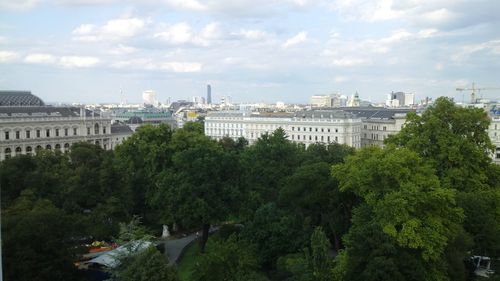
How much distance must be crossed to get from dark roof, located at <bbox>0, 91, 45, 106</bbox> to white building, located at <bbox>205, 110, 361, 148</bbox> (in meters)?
44.1

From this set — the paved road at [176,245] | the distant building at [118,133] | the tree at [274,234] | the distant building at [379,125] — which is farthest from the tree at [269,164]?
the distant building at [379,125]

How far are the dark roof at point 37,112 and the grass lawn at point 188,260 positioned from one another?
2069 inches

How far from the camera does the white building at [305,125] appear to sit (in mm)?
98125

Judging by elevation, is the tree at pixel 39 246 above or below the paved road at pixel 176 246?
above

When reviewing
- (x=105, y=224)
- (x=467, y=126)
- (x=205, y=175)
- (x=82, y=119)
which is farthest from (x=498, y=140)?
(x=82, y=119)

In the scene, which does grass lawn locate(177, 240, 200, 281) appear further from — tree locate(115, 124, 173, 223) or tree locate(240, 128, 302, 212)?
tree locate(240, 128, 302, 212)

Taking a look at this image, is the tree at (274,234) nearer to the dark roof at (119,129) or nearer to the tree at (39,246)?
the tree at (39,246)

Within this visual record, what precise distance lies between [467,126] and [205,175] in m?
20.3

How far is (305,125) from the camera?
10125 centimetres

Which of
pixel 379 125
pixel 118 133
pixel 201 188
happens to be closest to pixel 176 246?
pixel 201 188

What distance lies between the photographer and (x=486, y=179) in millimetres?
34438

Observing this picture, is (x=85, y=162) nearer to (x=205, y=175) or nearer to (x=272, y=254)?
(x=205, y=175)

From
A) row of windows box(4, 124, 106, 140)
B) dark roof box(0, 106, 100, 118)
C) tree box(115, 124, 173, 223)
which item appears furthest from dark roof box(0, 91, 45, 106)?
tree box(115, 124, 173, 223)

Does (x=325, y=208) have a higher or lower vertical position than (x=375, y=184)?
lower
